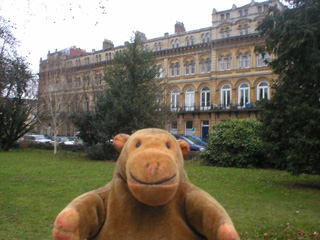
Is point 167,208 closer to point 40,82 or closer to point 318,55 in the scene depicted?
point 318,55

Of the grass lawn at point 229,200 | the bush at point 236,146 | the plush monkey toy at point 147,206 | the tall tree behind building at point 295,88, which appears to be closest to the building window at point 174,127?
the bush at point 236,146

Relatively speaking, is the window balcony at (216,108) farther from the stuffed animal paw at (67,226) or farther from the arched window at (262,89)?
the stuffed animal paw at (67,226)

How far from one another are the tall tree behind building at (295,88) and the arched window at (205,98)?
28629mm

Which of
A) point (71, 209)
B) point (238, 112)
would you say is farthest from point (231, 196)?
point (238, 112)

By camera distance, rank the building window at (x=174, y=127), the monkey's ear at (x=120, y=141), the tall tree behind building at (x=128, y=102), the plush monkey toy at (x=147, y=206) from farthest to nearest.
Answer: the building window at (x=174, y=127), the tall tree behind building at (x=128, y=102), the monkey's ear at (x=120, y=141), the plush monkey toy at (x=147, y=206)

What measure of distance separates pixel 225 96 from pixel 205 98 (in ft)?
9.26

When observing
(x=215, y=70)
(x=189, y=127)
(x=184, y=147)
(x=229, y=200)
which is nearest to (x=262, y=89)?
(x=215, y=70)

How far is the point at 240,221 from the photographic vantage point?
6.30m

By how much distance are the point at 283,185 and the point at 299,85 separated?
Result: 3.53 meters

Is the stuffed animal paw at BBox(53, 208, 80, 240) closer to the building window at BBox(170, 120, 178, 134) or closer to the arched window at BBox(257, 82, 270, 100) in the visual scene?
the arched window at BBox(257, 82, 270, 100)

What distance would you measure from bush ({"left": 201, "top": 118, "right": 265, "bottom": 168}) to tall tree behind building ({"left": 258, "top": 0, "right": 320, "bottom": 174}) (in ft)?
17.7

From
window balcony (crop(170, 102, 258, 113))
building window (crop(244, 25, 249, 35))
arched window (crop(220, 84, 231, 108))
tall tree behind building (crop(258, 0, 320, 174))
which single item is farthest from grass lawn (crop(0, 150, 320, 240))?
building window (crop(244, 25, 249, 35))

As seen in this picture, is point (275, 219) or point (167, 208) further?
point (275, 219)

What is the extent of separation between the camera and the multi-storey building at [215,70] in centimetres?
3522
